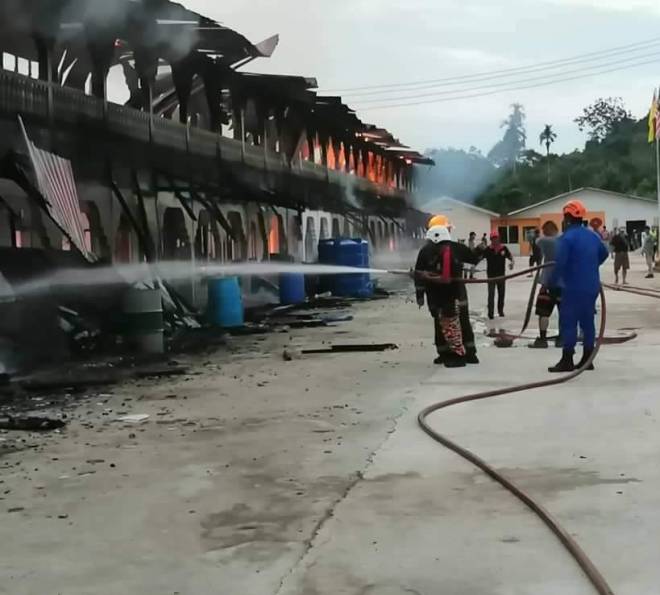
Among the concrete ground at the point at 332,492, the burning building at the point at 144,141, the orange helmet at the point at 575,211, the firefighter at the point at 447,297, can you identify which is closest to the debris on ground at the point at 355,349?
the firefighter at the point at 447,297

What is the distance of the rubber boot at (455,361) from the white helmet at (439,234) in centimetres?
122

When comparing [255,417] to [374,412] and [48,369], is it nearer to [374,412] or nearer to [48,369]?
[374,412]

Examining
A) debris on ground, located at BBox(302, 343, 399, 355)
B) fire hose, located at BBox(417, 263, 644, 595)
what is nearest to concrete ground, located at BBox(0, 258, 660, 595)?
fire hose, located at BBox(417, 263, 644, 595)

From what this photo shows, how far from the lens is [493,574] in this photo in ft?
13.0

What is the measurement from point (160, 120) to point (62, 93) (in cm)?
365

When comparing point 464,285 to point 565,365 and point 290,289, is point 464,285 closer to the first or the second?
point 565,365

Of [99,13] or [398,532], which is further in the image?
[99,13]

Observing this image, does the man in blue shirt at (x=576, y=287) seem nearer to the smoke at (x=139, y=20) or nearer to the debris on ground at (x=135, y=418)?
the debris on ground at (x=135, y=418)

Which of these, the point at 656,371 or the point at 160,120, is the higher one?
the point at 160,120

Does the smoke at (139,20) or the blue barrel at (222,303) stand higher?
the smoke at (139,20)

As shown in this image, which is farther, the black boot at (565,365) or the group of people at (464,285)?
the group of people at (464,285)

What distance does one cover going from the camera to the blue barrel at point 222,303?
609 inches

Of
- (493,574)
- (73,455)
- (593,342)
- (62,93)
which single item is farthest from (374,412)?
(62,93)

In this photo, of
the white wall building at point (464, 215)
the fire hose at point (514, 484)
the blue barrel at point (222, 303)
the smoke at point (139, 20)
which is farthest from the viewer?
the white wall building at point (464, 215)
